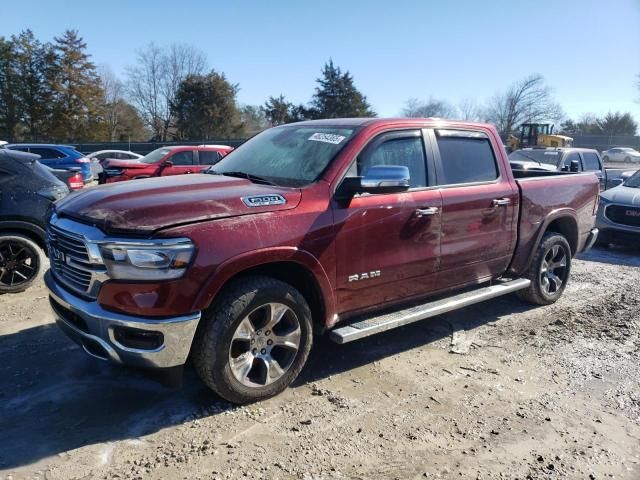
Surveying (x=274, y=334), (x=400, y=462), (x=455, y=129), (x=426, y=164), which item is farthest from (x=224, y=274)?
(x=455, y=129)

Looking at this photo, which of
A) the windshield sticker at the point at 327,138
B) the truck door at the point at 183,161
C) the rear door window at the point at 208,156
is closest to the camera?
the windshield sticker at the point at 327,138

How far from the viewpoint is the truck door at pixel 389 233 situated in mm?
3598

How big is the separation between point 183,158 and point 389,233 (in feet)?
39.3

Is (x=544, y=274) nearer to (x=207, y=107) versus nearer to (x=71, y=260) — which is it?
(x=71, y=260)

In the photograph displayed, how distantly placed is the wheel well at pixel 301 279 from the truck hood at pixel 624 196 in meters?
7.62

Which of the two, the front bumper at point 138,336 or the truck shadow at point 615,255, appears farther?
the truck shadow at point 615,255

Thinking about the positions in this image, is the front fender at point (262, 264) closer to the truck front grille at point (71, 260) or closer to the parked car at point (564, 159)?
the truck front grille at point (71, 260)

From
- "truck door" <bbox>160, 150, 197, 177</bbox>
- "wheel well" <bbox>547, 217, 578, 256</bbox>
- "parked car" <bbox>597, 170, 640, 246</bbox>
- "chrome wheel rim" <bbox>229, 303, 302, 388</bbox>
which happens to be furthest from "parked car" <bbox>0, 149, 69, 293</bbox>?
"parked car" <bbox>597, 170, 640, 246</bbox>

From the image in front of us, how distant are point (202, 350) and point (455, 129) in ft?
10.1

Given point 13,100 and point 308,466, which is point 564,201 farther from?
point 13,100

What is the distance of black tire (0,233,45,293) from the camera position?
5.56 metres

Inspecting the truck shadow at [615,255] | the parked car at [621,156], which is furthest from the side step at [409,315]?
the parked car at [621,156]

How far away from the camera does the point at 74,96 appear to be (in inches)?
1684

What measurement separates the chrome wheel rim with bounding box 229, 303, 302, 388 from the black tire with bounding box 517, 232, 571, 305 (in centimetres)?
318
